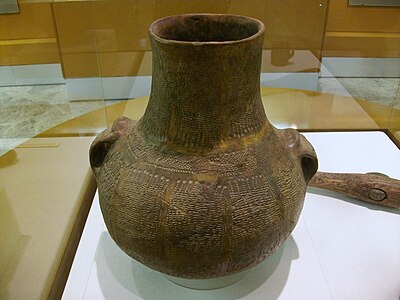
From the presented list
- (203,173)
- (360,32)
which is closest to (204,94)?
(203,173)

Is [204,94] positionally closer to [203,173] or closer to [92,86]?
[203,173]

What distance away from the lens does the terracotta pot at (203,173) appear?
727 mm

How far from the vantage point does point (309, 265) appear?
981 mm

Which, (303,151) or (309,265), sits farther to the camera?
(309,265)

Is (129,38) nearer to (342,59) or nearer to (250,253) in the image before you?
(342,59)

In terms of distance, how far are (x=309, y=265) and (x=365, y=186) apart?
0.29 m

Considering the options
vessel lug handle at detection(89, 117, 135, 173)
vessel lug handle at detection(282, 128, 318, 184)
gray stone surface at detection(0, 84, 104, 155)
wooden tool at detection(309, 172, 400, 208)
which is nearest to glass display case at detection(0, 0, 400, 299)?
gray stone surface at detection(0, 84, 104, 155)

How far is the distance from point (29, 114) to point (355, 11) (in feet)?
4.82

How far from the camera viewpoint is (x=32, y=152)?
1.40 m

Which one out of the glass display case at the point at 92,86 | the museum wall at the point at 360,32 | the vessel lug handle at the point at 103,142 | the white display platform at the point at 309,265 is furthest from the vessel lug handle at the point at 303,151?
the museum wall at the point at 360,32

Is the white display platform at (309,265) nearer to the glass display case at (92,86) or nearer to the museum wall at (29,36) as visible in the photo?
the glass display case at (92,86)

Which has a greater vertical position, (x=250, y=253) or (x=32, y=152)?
(x=250, y=253)

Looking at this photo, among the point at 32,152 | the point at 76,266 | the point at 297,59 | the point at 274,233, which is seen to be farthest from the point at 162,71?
the point at 297,59

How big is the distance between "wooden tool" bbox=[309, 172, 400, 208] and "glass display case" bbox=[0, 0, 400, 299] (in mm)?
424
